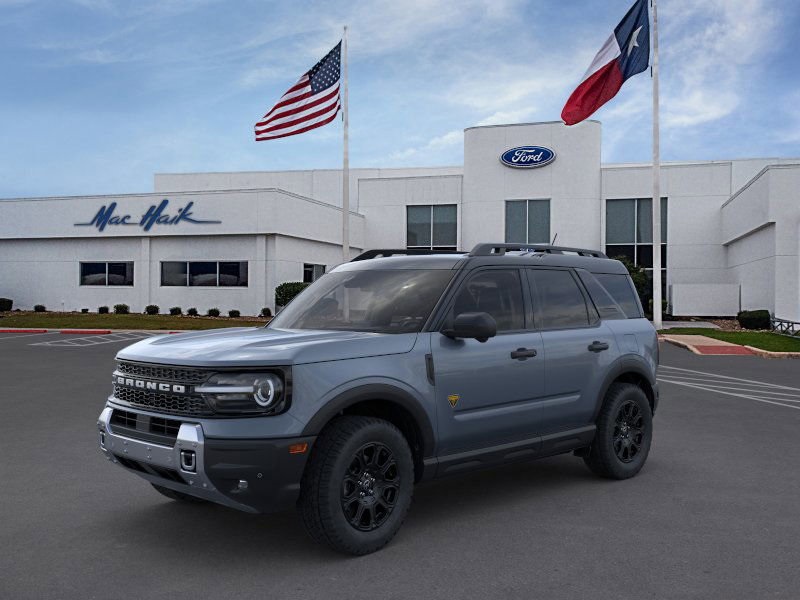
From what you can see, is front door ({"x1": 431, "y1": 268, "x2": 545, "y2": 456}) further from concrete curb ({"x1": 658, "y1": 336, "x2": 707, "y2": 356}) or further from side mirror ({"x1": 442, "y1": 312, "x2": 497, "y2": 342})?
concrete curb ({"x1": 658, "y1": 336, "x2": 707, "y2": 356})

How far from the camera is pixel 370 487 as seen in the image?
482 cm

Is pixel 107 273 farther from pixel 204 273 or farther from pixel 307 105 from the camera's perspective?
pixel 307 105

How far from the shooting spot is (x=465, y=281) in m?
5.70

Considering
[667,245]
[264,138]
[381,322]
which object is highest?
[264,138]

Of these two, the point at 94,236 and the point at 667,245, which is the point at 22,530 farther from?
the point at 667,245

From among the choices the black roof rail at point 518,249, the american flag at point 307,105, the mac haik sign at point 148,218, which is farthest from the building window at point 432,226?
the black roof rail at point 518,249

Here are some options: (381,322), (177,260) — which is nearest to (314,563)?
(381,322)

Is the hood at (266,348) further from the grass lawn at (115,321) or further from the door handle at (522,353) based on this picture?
the grass lawn at (115,321)

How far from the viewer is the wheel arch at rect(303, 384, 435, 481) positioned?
461 cm

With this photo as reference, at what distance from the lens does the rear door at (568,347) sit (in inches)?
239

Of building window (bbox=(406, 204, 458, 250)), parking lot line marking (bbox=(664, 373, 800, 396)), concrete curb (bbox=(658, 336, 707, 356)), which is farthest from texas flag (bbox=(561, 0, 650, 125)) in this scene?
building window (bbox=(406, 204, 458, 250))

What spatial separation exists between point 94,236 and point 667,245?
2884 centimetres

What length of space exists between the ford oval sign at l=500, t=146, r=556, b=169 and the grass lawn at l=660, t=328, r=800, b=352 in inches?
618

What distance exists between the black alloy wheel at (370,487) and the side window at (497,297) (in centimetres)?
125
